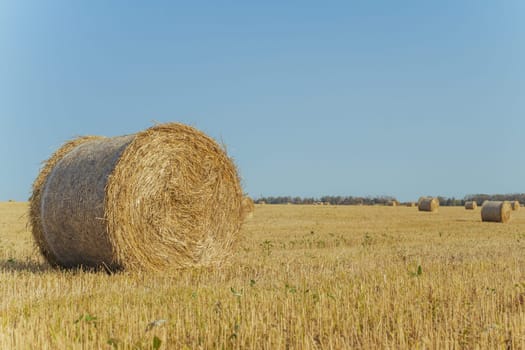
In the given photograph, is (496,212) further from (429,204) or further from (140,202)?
(140,202)

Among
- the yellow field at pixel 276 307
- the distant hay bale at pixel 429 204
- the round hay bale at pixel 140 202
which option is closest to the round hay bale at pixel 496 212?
the distant hay bale at pixel 429 204

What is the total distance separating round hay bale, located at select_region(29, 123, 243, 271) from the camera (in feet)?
26.5

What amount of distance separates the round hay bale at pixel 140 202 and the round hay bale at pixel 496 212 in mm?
18307

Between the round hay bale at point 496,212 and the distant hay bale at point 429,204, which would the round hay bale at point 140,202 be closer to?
the round hay bale at point 496,212

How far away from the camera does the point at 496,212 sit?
24.7m

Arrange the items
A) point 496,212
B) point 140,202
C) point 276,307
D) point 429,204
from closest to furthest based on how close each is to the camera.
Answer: point 276,307 → point 140,202 → point 496,212 → point 429,204

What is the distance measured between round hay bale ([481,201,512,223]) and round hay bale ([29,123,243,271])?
1831cm

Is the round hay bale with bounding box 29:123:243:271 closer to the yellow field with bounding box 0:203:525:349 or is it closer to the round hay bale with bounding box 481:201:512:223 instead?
the yellow field with bounding box 0:203:525:349

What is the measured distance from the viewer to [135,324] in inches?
174

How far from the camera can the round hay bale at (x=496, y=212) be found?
24547 mm

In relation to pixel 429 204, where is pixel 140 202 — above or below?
above

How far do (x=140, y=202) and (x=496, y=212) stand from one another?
20.5 meters

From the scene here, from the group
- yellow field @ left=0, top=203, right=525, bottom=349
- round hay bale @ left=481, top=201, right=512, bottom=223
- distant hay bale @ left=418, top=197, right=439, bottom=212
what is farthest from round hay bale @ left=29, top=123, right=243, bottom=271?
distant hay bale @ left=418, top=197, right=439, bottom=212

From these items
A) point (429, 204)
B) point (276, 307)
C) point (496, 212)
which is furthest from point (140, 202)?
point (429, 204)
